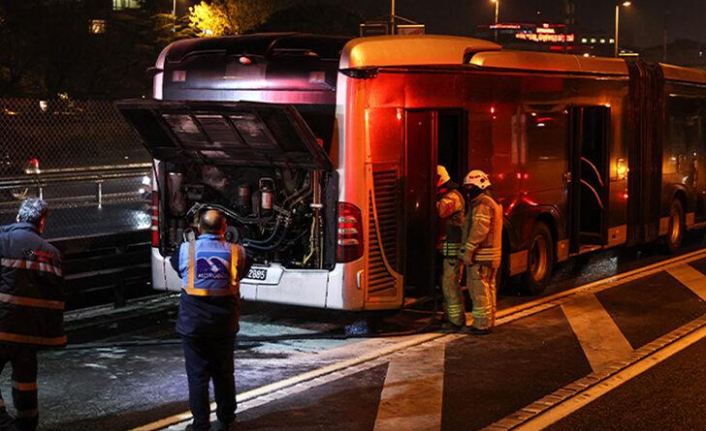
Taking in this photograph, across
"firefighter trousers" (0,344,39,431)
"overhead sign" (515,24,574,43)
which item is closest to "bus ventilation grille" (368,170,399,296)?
"firefighter trousers" (0,344,39,431)

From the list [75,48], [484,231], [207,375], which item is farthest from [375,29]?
[75,48]

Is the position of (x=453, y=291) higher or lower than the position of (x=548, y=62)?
lower

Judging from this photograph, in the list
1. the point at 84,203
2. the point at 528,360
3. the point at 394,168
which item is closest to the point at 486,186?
the point at 394,168

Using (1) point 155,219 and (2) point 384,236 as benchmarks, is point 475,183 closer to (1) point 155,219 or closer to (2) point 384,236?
(2) point 384,236

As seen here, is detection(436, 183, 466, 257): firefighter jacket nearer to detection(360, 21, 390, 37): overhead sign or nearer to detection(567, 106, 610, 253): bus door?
detection(360, 21, 390, 37): overhead sign

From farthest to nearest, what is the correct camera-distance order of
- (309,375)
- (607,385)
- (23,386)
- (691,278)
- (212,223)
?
(691,278) < (309,375) < (607,385) < (212,223) < (23,386)

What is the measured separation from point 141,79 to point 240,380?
30.4 m

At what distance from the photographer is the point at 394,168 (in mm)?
9969

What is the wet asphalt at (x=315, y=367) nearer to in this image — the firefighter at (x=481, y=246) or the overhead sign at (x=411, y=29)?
the firefighter at (x=481, y=246)

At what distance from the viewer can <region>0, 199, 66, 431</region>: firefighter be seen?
644 cm

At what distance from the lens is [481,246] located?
998 centimetres

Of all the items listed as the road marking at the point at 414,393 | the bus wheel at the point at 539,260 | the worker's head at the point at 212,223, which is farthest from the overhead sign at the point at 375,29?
the worker's head at the point at 212,223

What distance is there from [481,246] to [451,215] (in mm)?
453

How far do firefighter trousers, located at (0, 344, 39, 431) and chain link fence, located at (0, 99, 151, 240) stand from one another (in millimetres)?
6978
